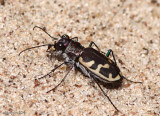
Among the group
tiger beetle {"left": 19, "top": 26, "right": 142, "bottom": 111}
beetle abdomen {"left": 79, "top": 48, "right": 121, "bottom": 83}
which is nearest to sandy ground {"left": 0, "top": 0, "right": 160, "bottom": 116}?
tiger beetle {"left": 19, "top": 26, "right": 142, "bottom": 111}

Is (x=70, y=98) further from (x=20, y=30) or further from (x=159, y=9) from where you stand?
(x=159, y=9)

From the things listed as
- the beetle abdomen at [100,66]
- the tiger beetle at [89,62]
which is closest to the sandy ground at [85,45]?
the tiger beetle at [89,62]

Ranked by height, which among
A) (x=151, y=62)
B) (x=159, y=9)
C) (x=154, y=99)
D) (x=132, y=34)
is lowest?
(x=154, y=99)

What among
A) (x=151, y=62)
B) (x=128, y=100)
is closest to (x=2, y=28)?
(x=128, y=100)

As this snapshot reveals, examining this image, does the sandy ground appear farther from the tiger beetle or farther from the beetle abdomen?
the beetle abdomen

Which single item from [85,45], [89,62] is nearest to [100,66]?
[89,62]

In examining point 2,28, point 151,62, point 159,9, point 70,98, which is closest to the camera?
point 70,98

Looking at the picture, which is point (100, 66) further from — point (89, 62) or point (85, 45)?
point (85, 45)
